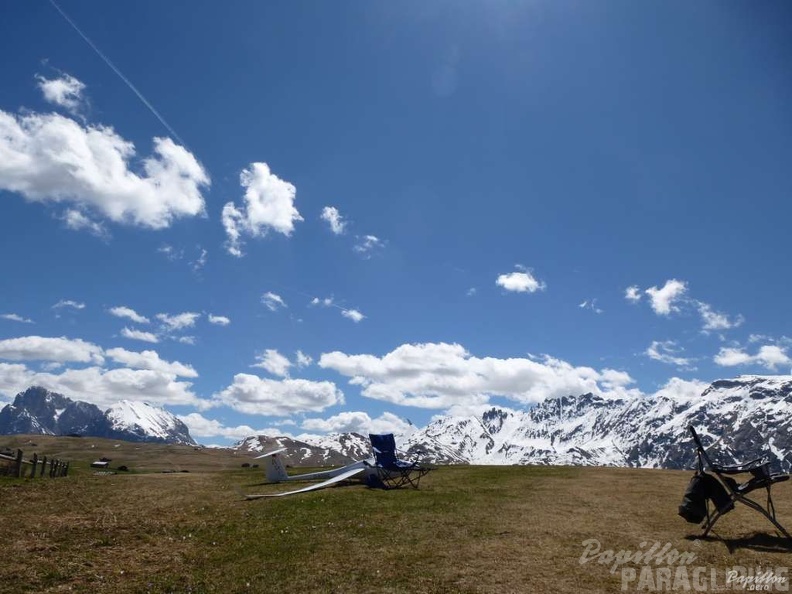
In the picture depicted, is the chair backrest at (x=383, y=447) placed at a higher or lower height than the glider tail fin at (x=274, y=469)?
higher

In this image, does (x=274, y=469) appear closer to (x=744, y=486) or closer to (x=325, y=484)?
(x=325, y=484)

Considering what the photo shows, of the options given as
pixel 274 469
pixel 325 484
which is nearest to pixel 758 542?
pixel 325 484

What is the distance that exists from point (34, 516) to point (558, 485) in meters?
24.0

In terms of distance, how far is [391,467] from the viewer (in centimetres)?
2831

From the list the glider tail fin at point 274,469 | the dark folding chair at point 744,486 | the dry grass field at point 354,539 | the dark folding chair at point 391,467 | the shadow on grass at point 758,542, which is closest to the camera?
the dry grass field at point 354,539

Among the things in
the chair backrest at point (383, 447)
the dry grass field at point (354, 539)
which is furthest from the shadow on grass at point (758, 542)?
the chair backrest at point (383, 447)

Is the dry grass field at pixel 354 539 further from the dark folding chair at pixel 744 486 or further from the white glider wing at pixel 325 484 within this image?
the white glider wing at pixel 325 484

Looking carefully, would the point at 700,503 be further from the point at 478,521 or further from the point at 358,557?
the point at 358,557

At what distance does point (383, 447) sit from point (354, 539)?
1459 cm

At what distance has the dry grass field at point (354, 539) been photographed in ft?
38.1

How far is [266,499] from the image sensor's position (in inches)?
939

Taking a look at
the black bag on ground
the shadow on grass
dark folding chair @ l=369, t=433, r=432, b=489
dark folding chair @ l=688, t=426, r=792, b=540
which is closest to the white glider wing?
dark folding chair @ l=369, t=433, r=432, b=489

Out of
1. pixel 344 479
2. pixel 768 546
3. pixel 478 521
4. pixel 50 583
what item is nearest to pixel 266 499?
pixel 344 479

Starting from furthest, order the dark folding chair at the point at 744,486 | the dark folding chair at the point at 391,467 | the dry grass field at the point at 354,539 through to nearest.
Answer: the dark folding chair at the point at 391,467 → the dark folding chair at the point at 744,486 → the dry grass field at the point at 354,539
